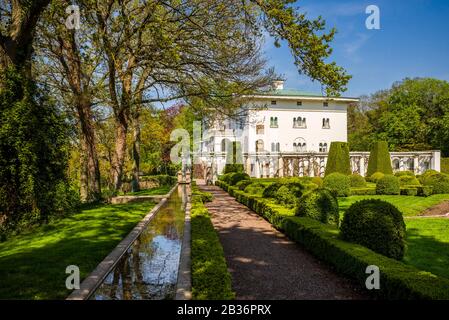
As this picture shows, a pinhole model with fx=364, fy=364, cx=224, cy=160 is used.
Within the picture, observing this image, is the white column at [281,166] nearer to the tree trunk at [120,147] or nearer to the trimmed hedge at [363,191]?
the trimmed hedge at [363,191]

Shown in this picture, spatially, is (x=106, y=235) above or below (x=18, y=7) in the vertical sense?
below

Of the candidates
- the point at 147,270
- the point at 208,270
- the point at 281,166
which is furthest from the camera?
the point at 281,166

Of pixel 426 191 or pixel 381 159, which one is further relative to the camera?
pixel 381 159

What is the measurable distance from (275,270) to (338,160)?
2632 centimetres

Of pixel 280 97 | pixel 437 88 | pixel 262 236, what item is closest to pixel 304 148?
pixel 280 97

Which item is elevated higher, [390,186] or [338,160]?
[338,160]

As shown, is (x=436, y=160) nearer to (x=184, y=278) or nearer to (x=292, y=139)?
(x=292, y=139)

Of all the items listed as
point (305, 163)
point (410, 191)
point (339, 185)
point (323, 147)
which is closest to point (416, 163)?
point (323, 147)

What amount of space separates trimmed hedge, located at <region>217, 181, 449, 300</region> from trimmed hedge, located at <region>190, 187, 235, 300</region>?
234 centimetres

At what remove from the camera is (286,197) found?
584 inches

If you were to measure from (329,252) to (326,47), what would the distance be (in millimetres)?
4874

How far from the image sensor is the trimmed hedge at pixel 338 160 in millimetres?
31734

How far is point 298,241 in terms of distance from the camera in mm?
9859

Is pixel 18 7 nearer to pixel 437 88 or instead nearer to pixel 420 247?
pixel 420 247
